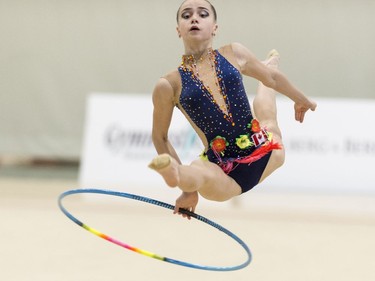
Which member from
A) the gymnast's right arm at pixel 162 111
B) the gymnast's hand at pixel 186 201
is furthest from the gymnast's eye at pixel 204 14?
the gymnast's hand at pixel 186 201

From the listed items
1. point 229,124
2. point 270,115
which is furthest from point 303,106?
point 229,124

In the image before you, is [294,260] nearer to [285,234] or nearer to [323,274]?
[323,274]

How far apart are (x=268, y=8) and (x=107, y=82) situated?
3.06 meters

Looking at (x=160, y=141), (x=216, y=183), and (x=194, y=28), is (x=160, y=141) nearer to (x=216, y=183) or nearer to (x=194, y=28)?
(x=216, y=183)

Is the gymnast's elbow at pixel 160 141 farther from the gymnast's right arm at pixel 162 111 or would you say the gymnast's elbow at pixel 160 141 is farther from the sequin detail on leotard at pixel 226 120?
the sequin detail on leotard at pixel 226 120

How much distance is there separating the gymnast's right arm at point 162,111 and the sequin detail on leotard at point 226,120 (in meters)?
0.07

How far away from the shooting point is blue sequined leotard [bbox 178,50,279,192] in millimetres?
3328

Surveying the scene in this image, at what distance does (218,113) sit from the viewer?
3.35 m

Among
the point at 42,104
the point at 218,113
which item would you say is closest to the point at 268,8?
the point at 42,104

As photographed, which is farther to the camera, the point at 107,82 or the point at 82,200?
the point at 107,82

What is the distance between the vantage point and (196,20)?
321 cm

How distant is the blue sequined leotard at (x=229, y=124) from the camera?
10.9 ft

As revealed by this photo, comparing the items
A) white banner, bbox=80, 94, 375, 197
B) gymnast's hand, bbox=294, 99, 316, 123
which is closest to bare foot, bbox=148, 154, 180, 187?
gymnast's hand, bbox=294, 99, 316, 123

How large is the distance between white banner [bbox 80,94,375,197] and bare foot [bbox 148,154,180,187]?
504cm
